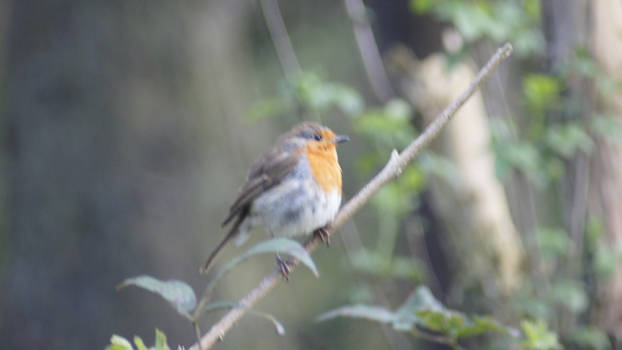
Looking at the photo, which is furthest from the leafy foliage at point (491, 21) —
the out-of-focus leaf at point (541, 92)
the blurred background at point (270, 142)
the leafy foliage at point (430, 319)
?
the leafy foliage at point (430, 319)

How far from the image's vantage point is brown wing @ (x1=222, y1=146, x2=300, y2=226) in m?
3.05

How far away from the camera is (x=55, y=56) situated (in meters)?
4.68

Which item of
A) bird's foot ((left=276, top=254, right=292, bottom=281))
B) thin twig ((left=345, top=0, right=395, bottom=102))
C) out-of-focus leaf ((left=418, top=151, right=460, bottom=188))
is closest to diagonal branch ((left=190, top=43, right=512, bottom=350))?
bird's foot ((left=276, top=254, right=292, bottom=281))

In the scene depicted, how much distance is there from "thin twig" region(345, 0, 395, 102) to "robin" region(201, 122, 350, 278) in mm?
776

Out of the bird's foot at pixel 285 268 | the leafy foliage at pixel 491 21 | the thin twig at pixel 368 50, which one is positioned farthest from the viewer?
the thin twig at pixel 368 50

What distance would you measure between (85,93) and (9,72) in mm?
611

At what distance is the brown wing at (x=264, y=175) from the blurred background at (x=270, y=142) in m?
0.33

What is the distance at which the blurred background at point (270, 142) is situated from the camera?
3287 millimetres

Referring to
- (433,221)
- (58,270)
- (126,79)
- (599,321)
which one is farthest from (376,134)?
(58,270)

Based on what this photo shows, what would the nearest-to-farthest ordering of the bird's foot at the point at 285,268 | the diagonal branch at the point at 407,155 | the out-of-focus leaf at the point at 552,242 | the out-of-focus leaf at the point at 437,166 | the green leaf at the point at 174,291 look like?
the green leaf at the point at 174,291
the diagonal branch at the point at 407,155
the bird's foot at the point at 285,268
the out-of-focus leaf at the point at 552,242
the out-of-focus leaf at the point at 437,166

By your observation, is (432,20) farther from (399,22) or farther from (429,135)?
(429,135)

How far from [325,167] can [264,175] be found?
268 millimetres

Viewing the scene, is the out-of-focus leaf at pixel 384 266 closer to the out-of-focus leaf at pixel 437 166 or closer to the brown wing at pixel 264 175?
the out-of-focus leaf at pixel 437 166

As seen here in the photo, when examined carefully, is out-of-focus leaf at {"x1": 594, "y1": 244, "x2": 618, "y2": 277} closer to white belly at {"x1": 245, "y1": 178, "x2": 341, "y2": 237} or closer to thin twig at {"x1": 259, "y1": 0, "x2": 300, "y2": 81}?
white belly at {"x1": 245, "y1": 178, "x2": 341, "y2": 237}
